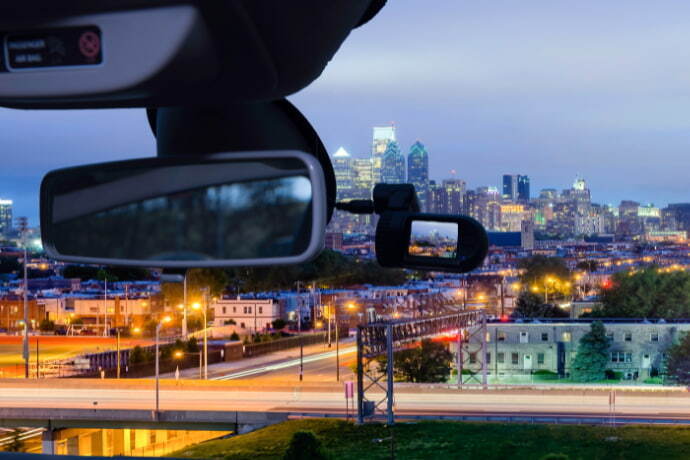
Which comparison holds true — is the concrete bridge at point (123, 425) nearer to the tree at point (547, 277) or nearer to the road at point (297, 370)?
the road at point (297, 370)

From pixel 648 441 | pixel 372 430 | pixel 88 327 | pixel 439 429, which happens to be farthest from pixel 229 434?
pixel 88 327

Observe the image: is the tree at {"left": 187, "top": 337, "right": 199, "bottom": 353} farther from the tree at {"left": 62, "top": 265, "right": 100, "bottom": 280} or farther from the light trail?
the tree at {"left": 62, "top": 265, "right": 100, "bottom": 280}

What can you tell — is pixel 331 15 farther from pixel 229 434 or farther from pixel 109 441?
pixel 109 441

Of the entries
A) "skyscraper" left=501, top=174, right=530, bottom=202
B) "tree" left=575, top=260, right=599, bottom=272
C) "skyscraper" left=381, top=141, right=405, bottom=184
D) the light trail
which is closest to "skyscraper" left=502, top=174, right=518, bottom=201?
"skyscraper" left=501, top=174, right=530, bottom=202

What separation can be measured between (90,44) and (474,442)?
16.2 metres

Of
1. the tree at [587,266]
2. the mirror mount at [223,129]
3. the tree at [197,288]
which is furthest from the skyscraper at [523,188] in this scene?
the mirror mount at [223,129]

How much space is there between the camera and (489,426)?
17.2 m

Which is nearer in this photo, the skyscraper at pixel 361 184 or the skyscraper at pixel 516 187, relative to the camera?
the skyscraper at pixel 361 184

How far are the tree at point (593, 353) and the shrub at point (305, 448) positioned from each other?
47.2 ft

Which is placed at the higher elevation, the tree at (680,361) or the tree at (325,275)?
the tree at (325,275)

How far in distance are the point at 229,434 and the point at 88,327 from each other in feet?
Answer: 83.2

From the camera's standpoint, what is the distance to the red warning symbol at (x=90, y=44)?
96 centimetres

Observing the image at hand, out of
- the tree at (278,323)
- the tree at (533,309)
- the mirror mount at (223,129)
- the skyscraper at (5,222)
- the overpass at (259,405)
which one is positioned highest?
the skyscraper at (5,222)

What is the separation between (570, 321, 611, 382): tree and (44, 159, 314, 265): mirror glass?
1030 inches
